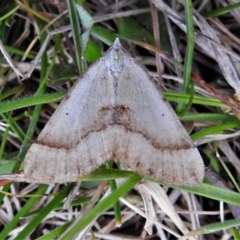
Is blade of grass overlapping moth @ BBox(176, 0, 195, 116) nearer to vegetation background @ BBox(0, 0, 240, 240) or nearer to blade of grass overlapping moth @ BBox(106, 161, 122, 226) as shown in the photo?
vegetation background @ BBox(0, 0, 240, 240)

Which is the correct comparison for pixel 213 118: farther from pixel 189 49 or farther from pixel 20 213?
pixel 20 213

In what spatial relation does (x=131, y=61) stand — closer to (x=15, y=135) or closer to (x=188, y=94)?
(x=188, y=94)

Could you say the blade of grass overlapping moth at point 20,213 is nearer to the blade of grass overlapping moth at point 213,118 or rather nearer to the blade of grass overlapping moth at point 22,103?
the blade of grass overlapping moth at point 22,103

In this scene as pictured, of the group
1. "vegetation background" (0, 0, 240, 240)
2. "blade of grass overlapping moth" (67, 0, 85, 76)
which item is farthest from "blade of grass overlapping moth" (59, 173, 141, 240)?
"blade of grass overlapping moth" (67, 0, 85, 76)

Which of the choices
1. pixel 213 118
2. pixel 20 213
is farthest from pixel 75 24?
pixel 20 213

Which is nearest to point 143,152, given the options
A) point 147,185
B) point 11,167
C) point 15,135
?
point 147,185

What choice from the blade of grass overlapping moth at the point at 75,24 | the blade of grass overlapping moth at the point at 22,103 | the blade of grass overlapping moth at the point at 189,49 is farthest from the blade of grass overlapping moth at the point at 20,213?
the blade of grass overlapping moth at the point at 189,49
